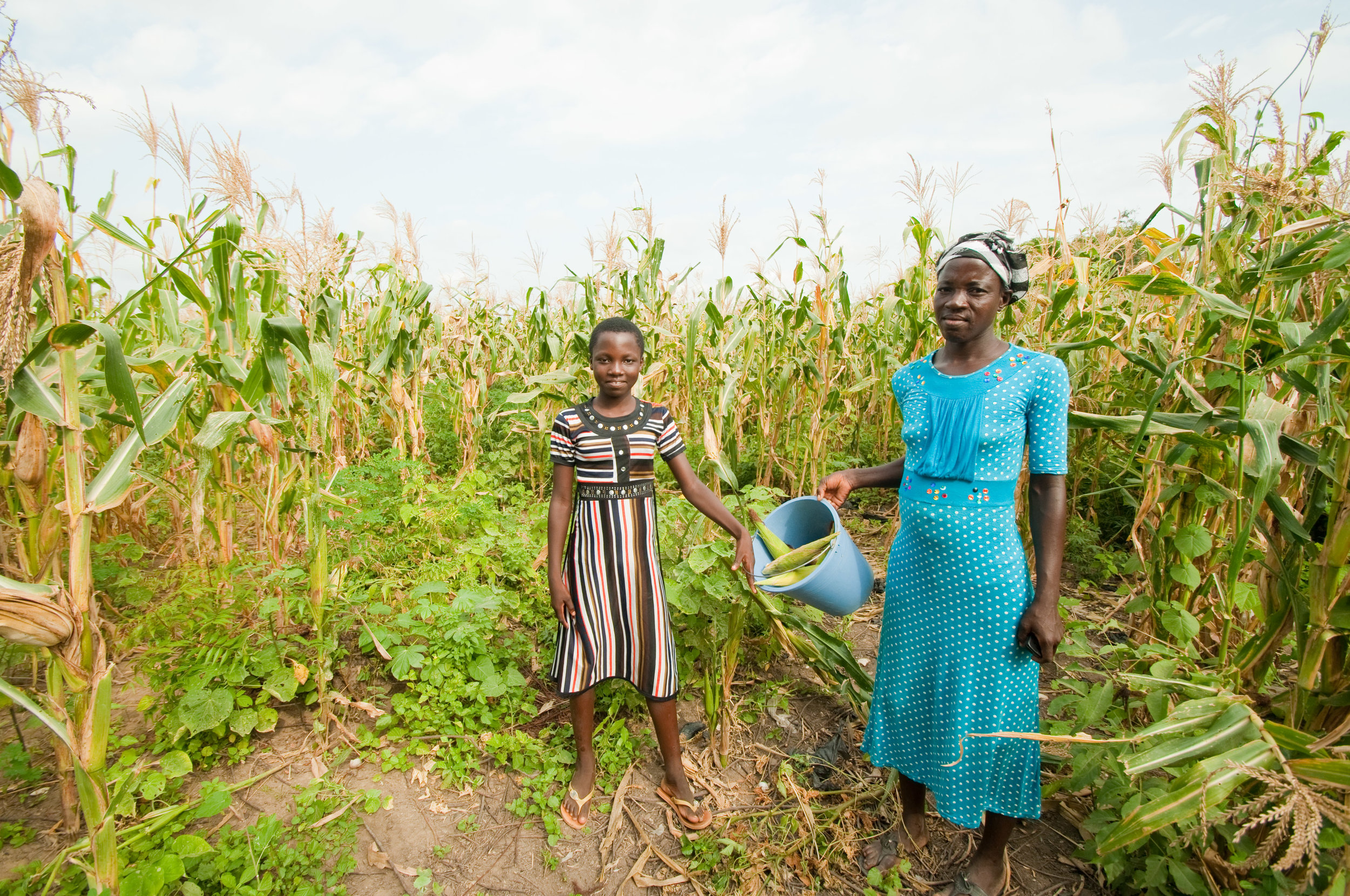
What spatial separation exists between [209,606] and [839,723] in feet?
8.22

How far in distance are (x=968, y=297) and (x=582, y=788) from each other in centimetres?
201

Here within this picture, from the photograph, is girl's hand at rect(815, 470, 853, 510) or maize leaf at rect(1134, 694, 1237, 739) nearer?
maize leaf at rect(1134, 694, 1237, 739)

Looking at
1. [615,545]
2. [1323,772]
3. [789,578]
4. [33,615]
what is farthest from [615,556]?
[1323,772]

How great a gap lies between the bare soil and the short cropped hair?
62.8 inches

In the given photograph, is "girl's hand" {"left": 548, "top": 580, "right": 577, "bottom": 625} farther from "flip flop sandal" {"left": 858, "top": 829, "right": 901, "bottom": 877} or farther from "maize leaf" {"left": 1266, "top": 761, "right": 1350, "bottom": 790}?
"maize leaf" {"left": 1266, "top": 761, "right": 1350, "bottom": 790}

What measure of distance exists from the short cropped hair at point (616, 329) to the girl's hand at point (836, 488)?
2.45ft

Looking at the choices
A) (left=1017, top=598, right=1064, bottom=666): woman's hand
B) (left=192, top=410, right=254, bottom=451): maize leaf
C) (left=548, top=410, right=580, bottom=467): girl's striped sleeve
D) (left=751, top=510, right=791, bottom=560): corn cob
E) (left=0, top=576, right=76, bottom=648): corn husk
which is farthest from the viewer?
(left=751, top=510, right=791, bottom=560): corn cob

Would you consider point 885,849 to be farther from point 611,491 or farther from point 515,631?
point 515,631

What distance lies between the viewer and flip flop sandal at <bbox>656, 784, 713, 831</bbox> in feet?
7.18

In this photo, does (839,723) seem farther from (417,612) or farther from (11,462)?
(11,462)

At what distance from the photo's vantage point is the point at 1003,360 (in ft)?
5.82

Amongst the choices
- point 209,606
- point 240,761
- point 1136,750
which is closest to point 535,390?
point 209,606

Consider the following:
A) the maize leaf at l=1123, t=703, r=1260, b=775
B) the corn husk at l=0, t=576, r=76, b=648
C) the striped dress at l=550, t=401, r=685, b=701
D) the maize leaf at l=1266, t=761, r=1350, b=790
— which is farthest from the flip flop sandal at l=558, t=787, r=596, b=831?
the maize leaf at l=1266, t=761, r=1350, b=790

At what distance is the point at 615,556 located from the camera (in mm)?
2105
